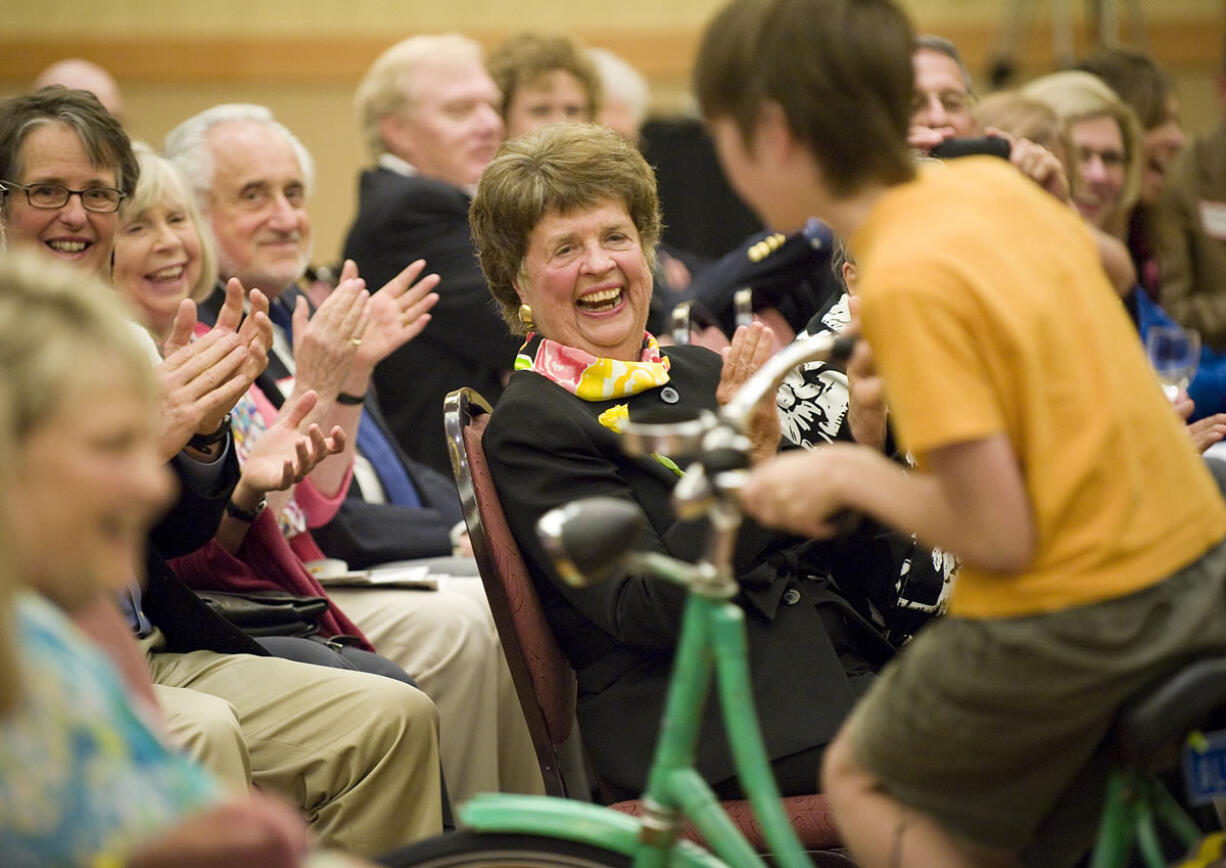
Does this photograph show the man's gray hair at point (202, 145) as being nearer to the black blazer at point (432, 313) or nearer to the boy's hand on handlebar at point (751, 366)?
the black blazer at point (432, 313)

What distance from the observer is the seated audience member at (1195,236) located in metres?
3.86

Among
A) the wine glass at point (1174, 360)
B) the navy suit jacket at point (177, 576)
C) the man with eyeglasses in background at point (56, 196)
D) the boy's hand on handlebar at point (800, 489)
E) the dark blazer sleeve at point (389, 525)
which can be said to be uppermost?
the man with eyeglasses in background at point (56, 196)

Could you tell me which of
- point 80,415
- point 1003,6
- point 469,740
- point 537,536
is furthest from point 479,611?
point 1003,6

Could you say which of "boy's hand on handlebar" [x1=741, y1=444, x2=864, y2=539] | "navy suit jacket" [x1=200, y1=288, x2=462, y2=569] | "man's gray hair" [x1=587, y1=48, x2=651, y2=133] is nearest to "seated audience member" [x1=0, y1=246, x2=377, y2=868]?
"boy's hand on handlebar" [x1=741, y1=444, x2=864, y2=539]

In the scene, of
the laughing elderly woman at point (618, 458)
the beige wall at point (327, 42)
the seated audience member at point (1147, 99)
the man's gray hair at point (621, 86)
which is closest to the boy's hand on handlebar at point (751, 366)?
the laughing elderly woman at point (618, 458)

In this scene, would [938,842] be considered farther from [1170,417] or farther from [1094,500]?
[1170,417]

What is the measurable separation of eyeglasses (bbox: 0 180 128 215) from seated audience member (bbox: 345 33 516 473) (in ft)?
3.23

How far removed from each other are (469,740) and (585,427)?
0.99 metres

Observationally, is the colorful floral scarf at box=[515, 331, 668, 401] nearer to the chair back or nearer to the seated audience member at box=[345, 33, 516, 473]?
the chair back

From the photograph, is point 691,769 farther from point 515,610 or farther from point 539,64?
point 539,64

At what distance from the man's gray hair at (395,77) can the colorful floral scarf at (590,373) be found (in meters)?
2.04

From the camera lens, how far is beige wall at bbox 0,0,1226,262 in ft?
21.0

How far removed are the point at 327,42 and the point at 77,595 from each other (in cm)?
573

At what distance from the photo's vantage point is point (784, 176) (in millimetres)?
1362
